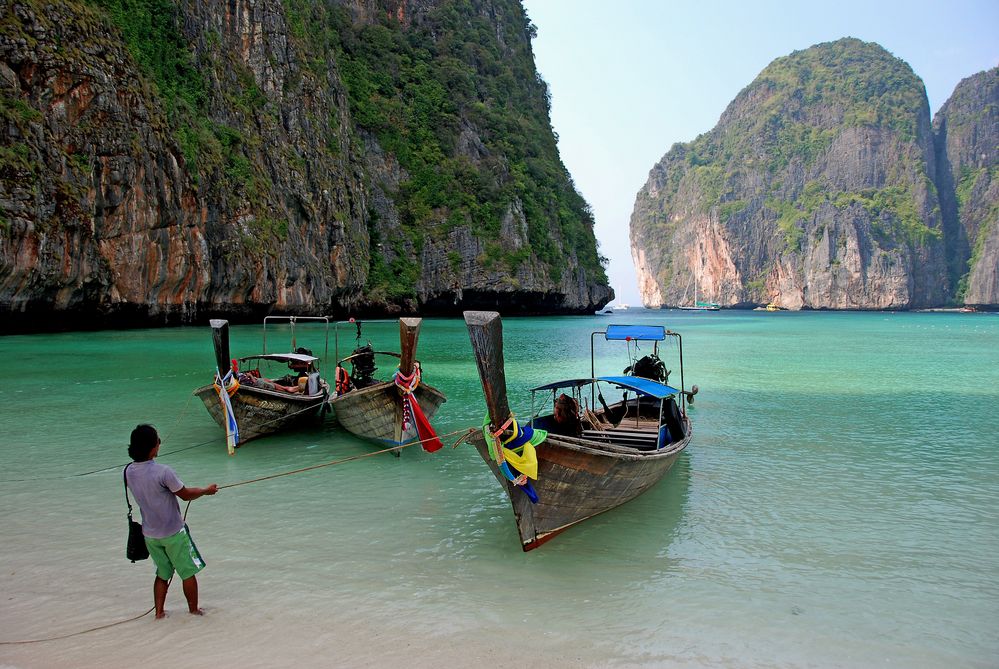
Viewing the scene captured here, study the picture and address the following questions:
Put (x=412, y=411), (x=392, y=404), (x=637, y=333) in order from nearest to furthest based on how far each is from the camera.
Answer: (x=412, y=411) → (x=392, y=404) → (x=637, y=333)

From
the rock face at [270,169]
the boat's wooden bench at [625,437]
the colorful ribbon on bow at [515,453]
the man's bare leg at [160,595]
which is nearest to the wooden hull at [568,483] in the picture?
the colorful ribbon on bow at [515,453]

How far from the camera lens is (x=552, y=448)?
241 inches

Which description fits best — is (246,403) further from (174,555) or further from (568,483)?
(568,483)

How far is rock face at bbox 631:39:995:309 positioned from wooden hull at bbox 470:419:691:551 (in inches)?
5103

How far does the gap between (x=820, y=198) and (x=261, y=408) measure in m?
141

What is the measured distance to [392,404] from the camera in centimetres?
1009

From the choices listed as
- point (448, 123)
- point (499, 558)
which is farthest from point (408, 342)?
point (448, 123)

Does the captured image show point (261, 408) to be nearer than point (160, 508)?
No

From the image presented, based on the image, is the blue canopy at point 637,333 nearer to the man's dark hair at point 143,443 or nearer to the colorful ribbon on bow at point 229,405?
the colorful ribbon on bow at point 229,405

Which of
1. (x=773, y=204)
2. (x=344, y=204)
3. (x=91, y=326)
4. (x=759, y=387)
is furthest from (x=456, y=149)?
(x=773, y=204)

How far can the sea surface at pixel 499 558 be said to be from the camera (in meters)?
4.66

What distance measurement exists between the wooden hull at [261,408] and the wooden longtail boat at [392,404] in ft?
2.07

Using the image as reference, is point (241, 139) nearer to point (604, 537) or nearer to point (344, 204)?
point (344, 204)

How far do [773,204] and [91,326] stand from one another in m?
136
